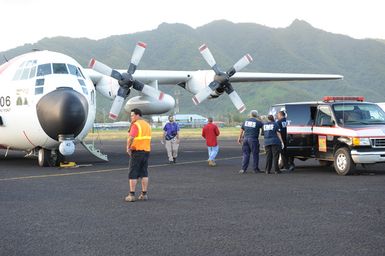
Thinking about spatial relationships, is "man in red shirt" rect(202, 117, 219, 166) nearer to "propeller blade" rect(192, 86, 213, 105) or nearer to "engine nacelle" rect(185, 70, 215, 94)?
"propeller blade" rect(192, 86, 213, 105)

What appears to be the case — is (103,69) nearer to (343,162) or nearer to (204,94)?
(204,94)

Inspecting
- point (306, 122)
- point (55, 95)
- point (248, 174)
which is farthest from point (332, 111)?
point (55, 95)

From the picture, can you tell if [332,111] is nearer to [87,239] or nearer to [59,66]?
[59,66]

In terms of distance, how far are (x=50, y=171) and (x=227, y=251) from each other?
11.2 metres

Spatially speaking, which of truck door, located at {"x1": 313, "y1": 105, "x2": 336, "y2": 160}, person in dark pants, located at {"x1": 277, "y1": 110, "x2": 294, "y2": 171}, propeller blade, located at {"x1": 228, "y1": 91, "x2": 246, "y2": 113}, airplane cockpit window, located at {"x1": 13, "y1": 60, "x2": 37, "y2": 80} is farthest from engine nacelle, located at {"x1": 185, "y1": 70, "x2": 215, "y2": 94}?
truck door, located at {"x1": 313, "y1": 105, "x2": 336, "y2": 160}

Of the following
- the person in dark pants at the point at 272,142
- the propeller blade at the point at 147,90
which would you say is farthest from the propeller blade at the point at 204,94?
the person in dark pants at the point at 272,142

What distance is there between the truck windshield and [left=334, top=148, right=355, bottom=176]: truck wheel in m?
0.90

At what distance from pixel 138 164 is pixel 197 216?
7.90 feet

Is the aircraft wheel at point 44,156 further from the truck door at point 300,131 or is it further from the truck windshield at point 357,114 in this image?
the truck windshield at point 357,114

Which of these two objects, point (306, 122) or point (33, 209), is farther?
point (306, 122)

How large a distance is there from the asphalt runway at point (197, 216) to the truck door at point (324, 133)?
1.37 metres

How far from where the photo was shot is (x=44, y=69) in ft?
57.5

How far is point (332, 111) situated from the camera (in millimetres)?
15297

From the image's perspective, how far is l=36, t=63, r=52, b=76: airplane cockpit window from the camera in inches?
684
